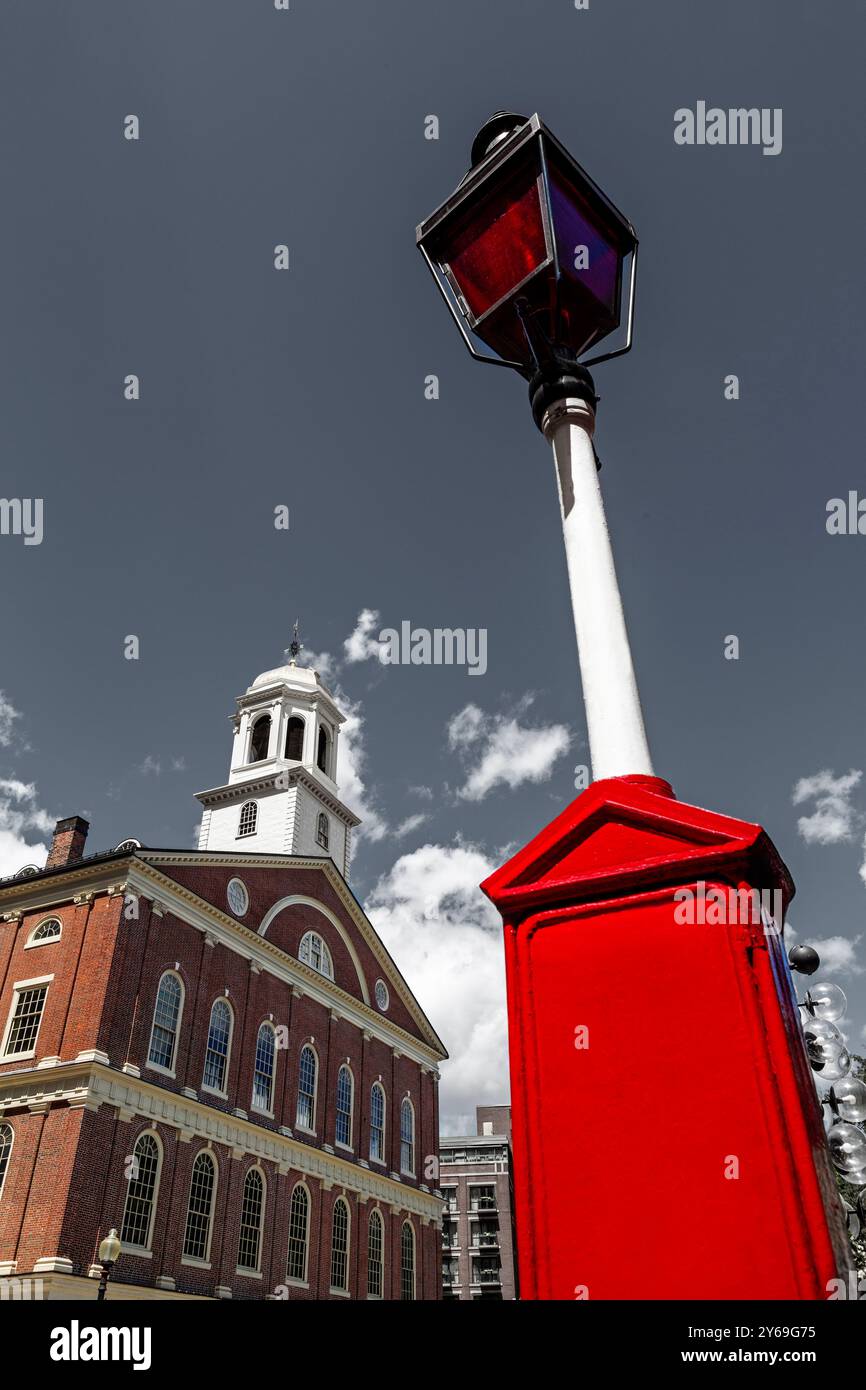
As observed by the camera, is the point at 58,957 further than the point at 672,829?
Yes

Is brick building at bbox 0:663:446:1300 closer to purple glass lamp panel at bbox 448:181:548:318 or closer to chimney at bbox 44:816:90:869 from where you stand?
chimney at bbox 44:816:90:869

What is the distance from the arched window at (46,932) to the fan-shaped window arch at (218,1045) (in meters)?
5.30

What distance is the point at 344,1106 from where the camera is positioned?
32875 millimetres

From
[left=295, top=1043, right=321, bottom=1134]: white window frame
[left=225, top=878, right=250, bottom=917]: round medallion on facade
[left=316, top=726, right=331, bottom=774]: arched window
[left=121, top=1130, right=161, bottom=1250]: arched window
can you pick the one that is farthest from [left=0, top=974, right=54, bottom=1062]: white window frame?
[left=316, top=726, right=331, bottom=774]: arched window

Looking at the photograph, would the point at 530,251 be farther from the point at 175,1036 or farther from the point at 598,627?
the point at 175,1036

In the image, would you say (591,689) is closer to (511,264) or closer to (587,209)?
(511,264)

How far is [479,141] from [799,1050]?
404 centimetres

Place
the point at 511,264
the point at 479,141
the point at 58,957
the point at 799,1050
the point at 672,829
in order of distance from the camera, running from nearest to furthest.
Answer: the point at 799,1050 < the point at 672,829 < the point at 511,264 < the point at 479,141 < the point at 58,957

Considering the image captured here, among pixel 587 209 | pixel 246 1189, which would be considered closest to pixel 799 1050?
pixel 587 209

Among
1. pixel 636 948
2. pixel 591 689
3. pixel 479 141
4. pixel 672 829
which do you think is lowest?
pixel 636 948

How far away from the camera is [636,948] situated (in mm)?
2359

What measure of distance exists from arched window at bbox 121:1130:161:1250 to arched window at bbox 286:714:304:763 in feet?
64.6

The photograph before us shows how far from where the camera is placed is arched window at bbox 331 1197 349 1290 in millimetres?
29812
